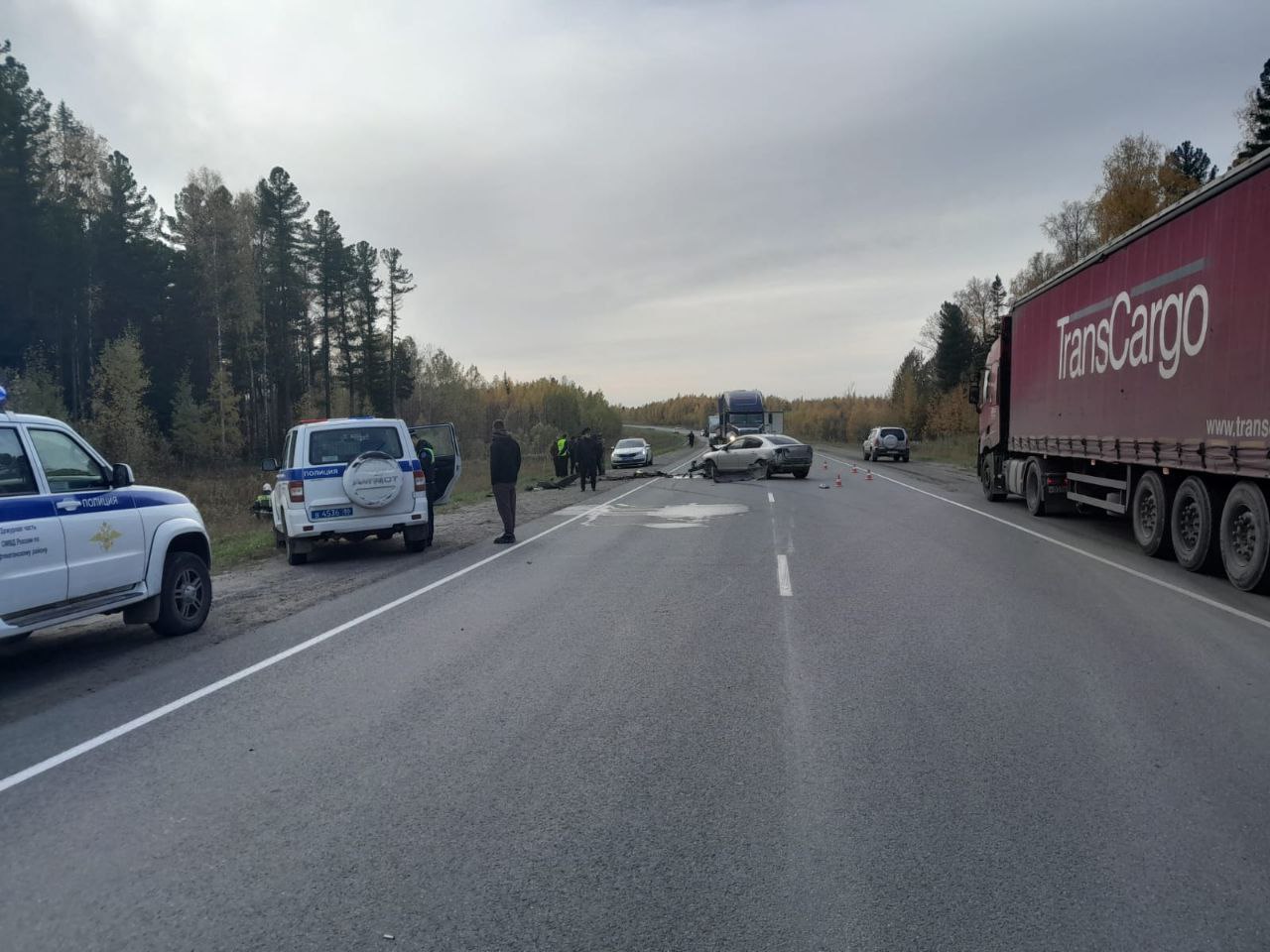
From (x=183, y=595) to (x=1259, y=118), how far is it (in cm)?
4155

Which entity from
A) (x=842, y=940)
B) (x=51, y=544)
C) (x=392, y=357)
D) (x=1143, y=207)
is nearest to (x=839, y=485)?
(x=51, y=544)

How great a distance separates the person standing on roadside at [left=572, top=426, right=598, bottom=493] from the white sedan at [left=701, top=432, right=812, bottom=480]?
5553 mm

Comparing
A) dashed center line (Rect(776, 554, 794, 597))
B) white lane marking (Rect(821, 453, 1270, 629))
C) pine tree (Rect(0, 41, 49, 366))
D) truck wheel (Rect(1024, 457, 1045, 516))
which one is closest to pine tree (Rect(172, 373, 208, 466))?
pine tree (Rect(0, 41, 49, 366))

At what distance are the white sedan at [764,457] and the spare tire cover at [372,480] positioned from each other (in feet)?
66.4

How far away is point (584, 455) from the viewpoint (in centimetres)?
2791

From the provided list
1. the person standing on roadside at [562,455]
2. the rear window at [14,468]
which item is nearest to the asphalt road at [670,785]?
the rear window at [14,468]

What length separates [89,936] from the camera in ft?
10.1

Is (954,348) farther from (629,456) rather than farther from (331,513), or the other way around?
(331,513)

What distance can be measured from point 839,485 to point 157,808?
81.3 feet

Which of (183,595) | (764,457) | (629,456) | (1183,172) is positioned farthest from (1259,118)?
(183,595)

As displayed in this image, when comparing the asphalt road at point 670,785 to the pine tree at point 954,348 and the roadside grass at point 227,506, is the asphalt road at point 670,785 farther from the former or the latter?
the pine tree at point 954,348

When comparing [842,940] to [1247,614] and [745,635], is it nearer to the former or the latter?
[745,635]

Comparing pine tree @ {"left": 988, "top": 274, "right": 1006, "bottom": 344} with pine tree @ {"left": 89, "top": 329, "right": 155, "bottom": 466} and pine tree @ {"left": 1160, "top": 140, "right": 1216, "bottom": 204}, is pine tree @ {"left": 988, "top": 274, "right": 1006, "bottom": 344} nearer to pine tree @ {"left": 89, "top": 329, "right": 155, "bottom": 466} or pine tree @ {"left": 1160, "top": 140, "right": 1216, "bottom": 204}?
pine tree @ {"left": 1160, "top": 140, "right": 1216, "bottom": 204}

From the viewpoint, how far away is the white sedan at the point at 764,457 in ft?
103
